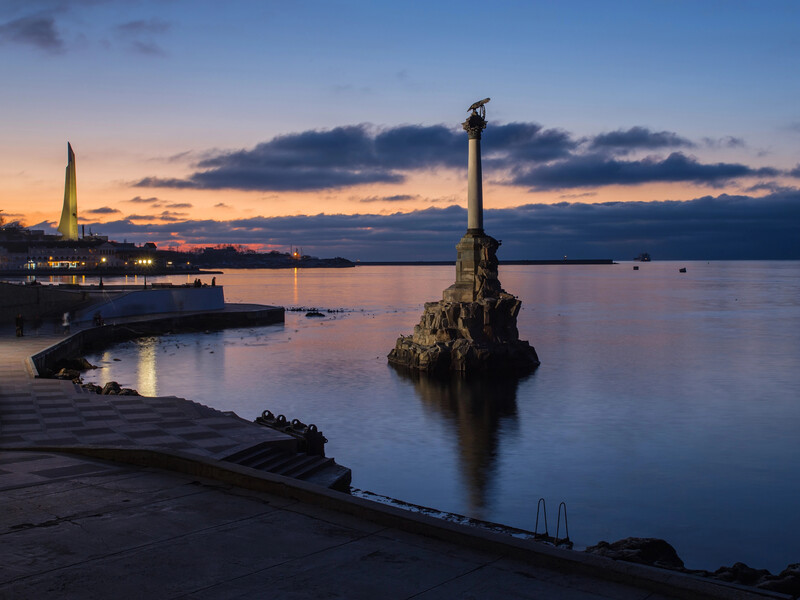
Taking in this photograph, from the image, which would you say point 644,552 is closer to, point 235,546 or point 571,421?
point 235,546

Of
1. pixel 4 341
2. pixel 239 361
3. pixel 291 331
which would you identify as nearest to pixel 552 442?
pixel 239 361

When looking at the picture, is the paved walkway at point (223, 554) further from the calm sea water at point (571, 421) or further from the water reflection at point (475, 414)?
the water reflection at point (475, 414)

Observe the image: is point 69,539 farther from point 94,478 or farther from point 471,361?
point 471,361

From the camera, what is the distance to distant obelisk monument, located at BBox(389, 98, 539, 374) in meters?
34.0

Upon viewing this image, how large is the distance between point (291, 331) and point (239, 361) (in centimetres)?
1727

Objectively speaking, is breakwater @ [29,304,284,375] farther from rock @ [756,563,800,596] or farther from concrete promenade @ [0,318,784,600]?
rock @ [756,563,800,596]

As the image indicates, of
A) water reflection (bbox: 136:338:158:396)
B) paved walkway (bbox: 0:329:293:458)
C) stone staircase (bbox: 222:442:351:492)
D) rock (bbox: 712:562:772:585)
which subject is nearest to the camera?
rock (bbox: 712:562:772:585)

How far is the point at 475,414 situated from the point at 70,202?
120535mm

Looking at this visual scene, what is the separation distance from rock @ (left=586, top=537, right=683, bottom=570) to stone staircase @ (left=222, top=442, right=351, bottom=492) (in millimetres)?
5425

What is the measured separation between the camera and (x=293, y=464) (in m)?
14.0

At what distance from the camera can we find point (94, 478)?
10.3 metres

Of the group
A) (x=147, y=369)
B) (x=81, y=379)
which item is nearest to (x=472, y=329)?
(x=147, y=369)

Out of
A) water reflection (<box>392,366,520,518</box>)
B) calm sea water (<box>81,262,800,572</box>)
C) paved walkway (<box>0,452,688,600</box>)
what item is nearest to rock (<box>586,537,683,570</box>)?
calm sea water (<box>81,262,800,572</box>)

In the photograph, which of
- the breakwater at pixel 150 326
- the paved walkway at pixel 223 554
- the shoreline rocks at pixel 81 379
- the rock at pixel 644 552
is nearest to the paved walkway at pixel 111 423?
the shoreline rocks at pixel 81 379
